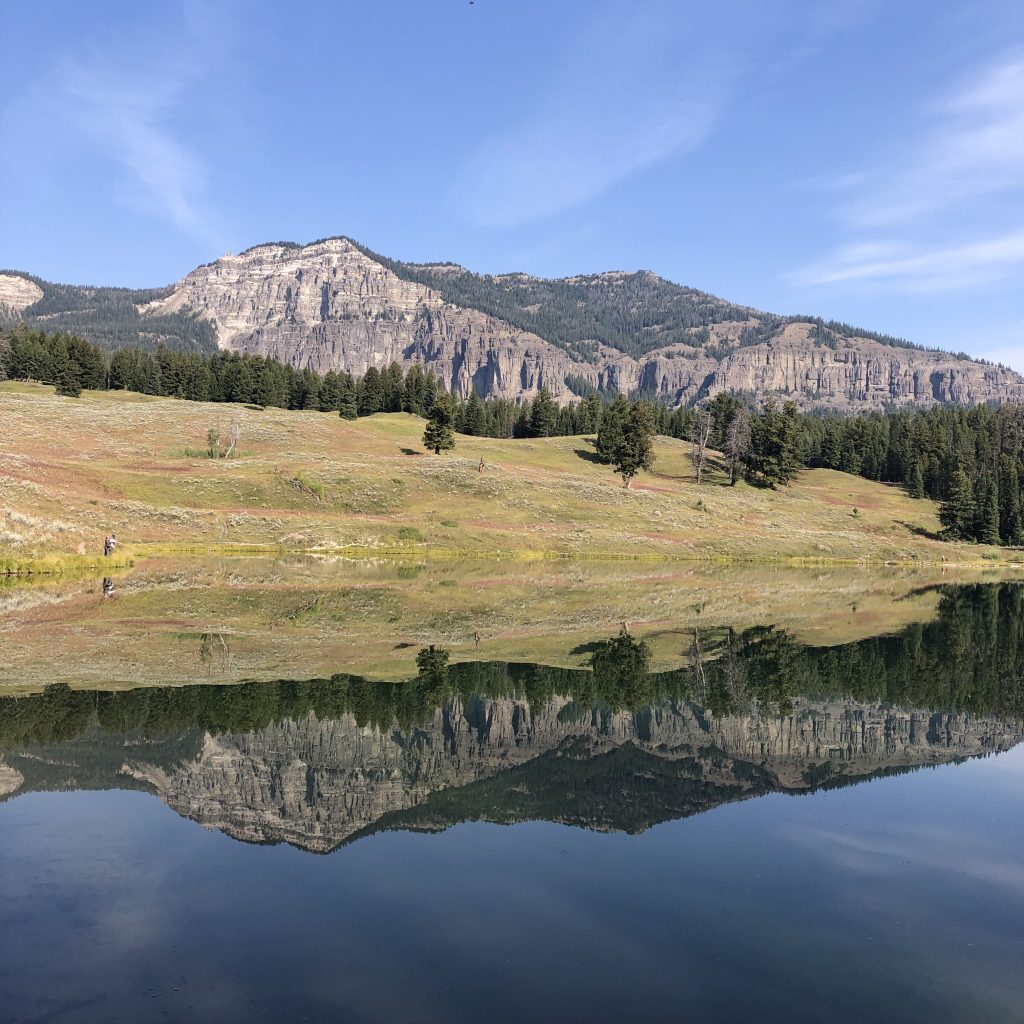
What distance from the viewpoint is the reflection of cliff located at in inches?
503

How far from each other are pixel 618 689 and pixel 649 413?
10601cm

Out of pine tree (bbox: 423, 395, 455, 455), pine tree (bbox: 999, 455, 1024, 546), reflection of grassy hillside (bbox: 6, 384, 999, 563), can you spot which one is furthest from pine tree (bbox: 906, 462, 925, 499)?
pine tree (bbox: 423, 395, 455, 455)

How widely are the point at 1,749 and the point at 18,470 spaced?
181 ft

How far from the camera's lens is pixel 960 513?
108000 millimetres

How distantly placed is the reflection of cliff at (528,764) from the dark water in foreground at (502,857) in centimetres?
7

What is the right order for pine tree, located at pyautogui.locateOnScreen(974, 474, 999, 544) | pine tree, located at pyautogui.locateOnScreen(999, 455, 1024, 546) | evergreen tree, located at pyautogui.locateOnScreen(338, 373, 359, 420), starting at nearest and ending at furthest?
1. pine tree, located at pyautogui.locateOnScreen(974, 474, 999, 544)
2. pine tree, located at pyautogui.locateOnScreen(999, 455, 1024, 546)
3. evergreen tree, located at pyautogui.locateOnScreen(338, 373, 359, 420)

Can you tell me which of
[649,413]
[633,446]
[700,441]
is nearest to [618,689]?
[633,446]

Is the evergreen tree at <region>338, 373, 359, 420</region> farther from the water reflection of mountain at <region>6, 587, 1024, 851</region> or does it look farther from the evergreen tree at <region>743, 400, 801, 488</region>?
the water reflection of mountain at <region>6, 587, 1024, 851</region>

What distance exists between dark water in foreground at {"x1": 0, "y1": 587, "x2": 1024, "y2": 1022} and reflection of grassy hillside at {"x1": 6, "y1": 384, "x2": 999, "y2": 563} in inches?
1552

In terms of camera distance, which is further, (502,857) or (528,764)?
(528,764)

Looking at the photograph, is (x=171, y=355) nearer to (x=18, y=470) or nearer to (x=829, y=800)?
(x=18, y=470)

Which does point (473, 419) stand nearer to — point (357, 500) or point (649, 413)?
point (649, 413)

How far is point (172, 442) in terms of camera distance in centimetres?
9188

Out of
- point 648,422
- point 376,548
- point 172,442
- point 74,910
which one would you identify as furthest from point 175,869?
point 648,422
